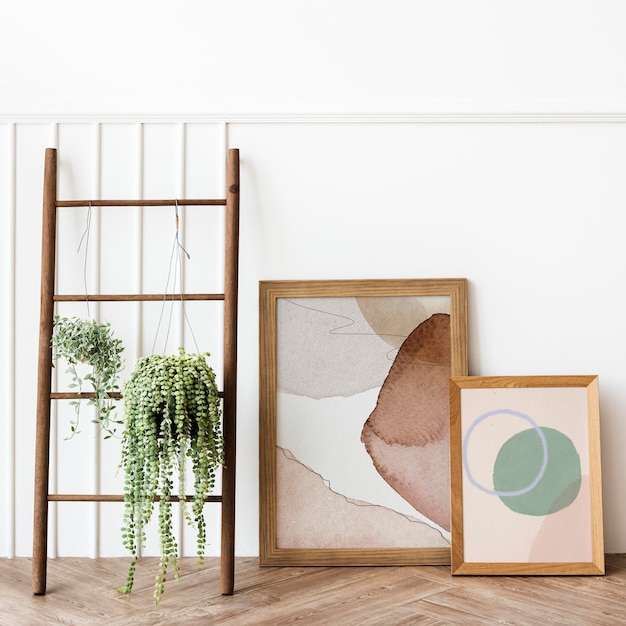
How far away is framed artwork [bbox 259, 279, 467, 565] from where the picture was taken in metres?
2.36

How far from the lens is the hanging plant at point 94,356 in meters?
2.24

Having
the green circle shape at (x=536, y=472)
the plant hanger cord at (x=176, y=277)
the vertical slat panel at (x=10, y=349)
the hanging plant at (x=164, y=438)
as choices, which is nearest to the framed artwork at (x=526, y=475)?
the green circle shape at (x=536, y=472)

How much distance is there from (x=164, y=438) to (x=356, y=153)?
45.6 inches

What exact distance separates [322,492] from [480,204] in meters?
1.13

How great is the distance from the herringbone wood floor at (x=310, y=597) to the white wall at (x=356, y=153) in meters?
0.19

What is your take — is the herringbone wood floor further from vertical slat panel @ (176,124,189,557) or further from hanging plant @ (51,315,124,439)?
hanging plant @ (51,315,124,439)

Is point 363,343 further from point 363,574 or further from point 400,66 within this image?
point 400,66

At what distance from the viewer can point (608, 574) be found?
226 cm

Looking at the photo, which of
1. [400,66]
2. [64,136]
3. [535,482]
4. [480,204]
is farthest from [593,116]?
[64,136]

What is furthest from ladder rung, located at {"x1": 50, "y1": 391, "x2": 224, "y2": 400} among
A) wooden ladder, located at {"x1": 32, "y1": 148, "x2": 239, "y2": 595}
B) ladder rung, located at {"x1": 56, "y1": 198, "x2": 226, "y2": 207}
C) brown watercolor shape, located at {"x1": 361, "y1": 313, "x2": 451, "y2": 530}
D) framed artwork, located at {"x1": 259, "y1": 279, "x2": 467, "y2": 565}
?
brown watercolor shape, located at {"x1": 361, "y1": 313, "x2": 451, "y2": 530}

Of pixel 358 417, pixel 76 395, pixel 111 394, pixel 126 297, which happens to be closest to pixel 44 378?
pixel 76 395

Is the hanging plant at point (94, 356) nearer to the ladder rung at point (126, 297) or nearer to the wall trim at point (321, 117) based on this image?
the ladder rung at point (126, 297)

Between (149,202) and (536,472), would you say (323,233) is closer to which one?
(149,202)

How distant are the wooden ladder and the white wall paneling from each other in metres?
0.11
